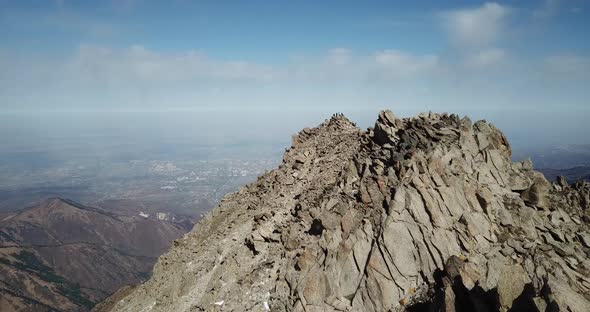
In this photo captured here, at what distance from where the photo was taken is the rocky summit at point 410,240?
68.6 feet

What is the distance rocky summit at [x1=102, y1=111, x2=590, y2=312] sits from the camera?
68.6 feet

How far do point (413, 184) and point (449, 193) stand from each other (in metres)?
2.51

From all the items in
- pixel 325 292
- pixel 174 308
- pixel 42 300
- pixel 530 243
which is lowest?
pixel 42 300

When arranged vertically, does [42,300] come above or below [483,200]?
below

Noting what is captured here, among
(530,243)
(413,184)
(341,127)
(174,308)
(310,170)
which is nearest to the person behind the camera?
(530,243)

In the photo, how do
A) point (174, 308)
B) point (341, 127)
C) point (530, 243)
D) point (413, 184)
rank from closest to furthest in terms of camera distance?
point (530, 243) < point (413, 184) < point (174, 308) < point (341, 127)

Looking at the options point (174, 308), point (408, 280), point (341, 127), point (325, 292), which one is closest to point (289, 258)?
point (325, 292)

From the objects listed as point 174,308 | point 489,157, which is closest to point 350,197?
point 489,157

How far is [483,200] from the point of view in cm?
2605

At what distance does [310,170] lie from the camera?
139 feet

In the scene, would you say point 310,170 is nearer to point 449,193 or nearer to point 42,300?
point 449,193

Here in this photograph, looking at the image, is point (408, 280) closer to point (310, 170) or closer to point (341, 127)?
point (310, 170)

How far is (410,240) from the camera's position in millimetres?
24656

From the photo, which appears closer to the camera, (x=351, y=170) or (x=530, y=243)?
(x=530, y=243)
